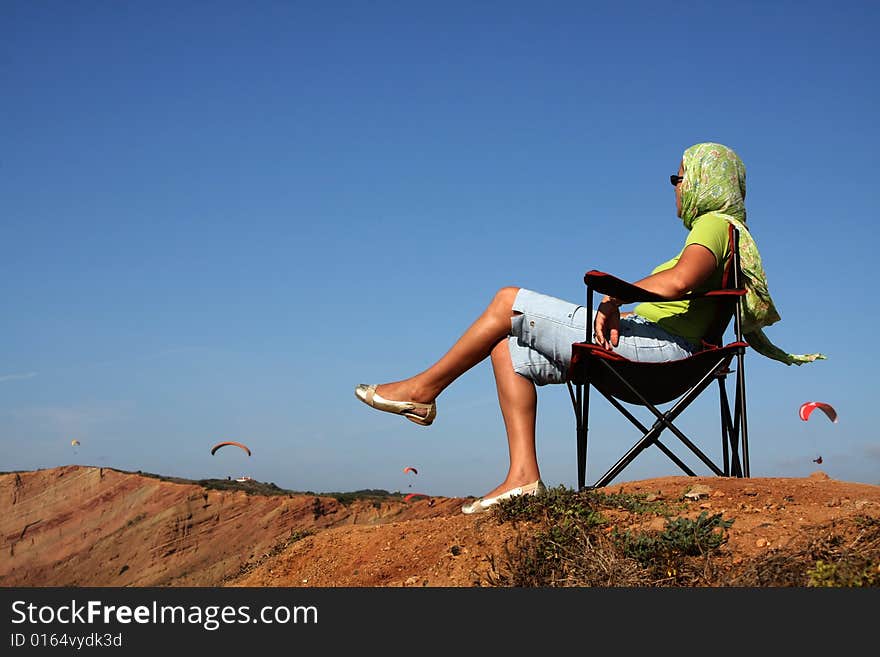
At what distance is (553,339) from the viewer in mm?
4020

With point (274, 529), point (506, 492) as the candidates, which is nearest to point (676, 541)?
point (506, 492)

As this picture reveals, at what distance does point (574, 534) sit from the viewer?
11.5 feet

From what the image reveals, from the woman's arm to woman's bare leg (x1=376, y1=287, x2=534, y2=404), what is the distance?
44 cm

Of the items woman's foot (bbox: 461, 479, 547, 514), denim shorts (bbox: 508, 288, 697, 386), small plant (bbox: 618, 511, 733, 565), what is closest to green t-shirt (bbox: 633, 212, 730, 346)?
denim shorts (bbox: 508, 288, 697, 386)

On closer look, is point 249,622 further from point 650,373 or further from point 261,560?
point 261,560

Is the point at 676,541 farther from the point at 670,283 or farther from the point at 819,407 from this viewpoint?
the point at 819,407

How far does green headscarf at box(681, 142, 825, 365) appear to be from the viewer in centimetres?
430

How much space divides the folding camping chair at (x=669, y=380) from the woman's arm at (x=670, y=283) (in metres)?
0.07

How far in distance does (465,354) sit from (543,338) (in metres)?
0.39

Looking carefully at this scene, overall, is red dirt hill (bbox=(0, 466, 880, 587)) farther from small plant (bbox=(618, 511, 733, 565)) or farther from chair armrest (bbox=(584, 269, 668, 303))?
chair armrest (bbox=(584, 269, 668, 303))

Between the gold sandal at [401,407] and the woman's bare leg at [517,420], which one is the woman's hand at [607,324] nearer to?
the woman's bare leg at [517,420]

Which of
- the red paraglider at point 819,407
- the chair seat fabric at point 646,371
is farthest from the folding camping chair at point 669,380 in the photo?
the red paraglider at point 819,407

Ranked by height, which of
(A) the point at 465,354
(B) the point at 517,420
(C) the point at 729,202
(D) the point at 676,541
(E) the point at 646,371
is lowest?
(D) the point at 676,541

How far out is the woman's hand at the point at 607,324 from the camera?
401 centimetres
